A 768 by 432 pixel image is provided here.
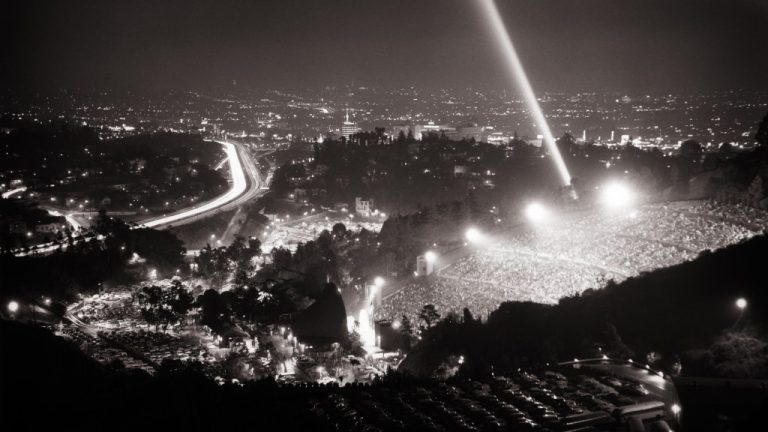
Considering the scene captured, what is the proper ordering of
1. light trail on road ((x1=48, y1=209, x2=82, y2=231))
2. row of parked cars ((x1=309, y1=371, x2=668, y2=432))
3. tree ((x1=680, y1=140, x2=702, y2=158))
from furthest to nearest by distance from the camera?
1. tree ((x1=680, y1=140, x2=702, y2=158))
2. light trail on road ((x1=48, y1=209, x2=82, y2=231))
3. row of parked cars ((x1=309, y1=371, x2=668, y2=432))

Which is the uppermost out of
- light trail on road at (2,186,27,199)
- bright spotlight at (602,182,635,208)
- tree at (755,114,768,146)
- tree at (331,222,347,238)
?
tree at (755,114,768,146)

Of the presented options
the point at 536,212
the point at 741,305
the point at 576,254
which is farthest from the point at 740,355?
the point at 536,212

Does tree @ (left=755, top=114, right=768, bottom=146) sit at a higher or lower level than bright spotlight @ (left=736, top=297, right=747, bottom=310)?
higher

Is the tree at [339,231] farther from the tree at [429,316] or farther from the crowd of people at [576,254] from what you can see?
the tree at [429,316]

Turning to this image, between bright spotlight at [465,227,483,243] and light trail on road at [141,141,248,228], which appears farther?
light trail on road at [141,141,248,228]

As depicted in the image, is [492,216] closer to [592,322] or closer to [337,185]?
[592,322]

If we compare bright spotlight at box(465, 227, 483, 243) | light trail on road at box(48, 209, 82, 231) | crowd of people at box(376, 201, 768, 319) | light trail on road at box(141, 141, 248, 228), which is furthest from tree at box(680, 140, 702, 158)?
light trail on road at box(48, 209, 82, 231)

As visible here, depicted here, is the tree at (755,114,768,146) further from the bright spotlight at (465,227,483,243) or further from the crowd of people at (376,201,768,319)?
the bright spotlight at (465,227,483,243)

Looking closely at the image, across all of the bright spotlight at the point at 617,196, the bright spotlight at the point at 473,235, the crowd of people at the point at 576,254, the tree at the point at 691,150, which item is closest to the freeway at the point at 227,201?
the bright spotlight at the point at 473,235

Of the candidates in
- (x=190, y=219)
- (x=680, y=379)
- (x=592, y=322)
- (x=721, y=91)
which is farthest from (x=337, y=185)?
(x=721, y=91)
